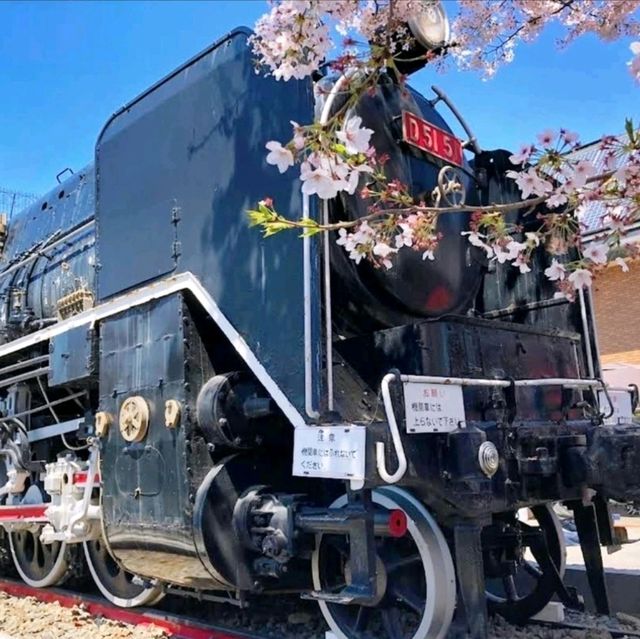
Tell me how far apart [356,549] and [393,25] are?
2043mm

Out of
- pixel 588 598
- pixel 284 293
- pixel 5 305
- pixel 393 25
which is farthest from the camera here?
pixel 5 305

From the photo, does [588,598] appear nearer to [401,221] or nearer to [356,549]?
[356,549]

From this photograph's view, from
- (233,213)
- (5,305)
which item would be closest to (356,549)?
(233,213)

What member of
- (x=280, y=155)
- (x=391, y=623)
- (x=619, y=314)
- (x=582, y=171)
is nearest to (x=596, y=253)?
(x=582, y=171)

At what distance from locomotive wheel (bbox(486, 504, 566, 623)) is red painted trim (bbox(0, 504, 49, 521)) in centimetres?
287

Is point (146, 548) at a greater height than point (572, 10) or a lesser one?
lesser

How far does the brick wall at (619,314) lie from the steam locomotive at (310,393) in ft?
31.6

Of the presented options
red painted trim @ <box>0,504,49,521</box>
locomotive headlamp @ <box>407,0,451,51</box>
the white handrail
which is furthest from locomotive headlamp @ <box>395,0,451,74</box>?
red painted trim @ <box>0,504,49,521</box>

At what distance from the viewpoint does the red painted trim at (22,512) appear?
4.70 metres

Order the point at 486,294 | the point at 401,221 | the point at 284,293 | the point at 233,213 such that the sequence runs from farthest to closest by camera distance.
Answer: the point at 486,294, the point at 233,213, the point at 284,293, the point at 401,221

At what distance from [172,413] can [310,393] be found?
0.82 m

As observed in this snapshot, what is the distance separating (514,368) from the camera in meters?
3.69

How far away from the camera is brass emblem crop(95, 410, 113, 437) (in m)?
3.99

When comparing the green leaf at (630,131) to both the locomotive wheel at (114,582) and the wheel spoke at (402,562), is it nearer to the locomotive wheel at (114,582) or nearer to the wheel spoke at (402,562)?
the wheel spoke at (402,562)
